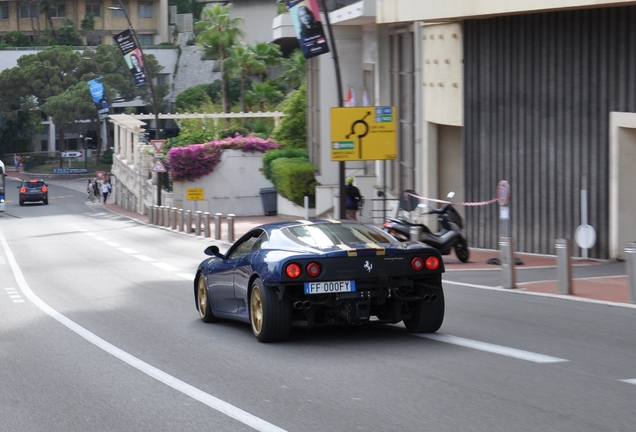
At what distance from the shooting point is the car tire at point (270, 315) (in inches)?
387

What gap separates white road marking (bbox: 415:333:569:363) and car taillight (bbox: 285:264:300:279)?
1.61m

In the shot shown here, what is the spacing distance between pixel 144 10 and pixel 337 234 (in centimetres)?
10555

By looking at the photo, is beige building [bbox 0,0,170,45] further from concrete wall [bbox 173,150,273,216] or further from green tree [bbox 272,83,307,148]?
green tree [bbox 272,83,307,148]

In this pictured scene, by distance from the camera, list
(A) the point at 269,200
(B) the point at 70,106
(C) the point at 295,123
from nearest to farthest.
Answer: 1. (A) the point at 269,200
2. (C) the point at 295,123
3. (B) the point at 70,106

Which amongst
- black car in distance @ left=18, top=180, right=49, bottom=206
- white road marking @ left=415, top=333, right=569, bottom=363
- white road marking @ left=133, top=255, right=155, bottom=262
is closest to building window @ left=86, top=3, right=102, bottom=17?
black car in distance @ left=18, top=180, right=49, bottom=206

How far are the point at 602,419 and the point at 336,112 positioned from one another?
2070cm

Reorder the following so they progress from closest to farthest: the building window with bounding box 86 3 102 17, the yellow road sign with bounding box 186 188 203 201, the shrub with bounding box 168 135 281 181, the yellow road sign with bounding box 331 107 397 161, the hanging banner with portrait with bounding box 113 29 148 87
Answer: the yellow road sign with bounding box 331 107 397 161
the yellow road sign with bounding box 186 188 203 201
the shrub with bounding box 168 135 281 181
the hanging banner with portrait with bounding box 113 29 148 87
the building window with bounding box 86 3 102 17

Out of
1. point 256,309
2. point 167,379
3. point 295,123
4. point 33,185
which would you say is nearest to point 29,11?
point 33,185

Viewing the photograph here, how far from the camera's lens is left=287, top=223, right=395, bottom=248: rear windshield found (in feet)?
33.8

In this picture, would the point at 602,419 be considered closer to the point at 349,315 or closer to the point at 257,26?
the point at 349,315

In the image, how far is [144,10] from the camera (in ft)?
367

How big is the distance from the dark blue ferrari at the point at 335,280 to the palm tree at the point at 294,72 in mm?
53623

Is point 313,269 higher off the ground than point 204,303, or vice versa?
point 313,269

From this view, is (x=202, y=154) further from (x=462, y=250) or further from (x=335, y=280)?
(x=335, y=280)
